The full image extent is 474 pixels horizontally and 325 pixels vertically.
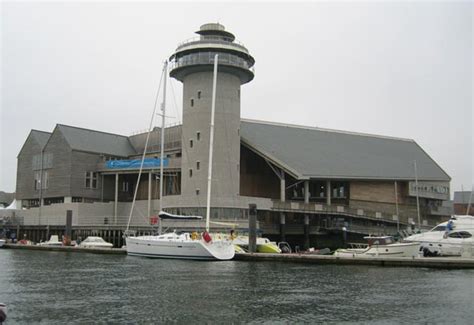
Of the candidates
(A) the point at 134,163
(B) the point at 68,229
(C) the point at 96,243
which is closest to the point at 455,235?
(C) the point at 96,243

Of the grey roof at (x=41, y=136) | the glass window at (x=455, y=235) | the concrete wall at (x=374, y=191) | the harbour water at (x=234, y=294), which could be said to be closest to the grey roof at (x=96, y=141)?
the grey roof at (x=41, y=136)

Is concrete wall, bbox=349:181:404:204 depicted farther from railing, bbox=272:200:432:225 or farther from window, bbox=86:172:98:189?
window, bbox=86:172:98:189

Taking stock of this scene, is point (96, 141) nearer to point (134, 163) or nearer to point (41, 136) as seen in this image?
point (41, 136)

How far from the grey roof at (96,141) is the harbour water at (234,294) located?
3265 centimetres

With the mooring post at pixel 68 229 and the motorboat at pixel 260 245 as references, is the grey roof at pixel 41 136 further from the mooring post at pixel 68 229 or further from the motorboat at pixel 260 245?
the motorboat at pixel 260 245

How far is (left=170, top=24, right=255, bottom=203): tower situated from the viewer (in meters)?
56.0

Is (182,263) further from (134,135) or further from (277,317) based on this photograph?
(134,135)

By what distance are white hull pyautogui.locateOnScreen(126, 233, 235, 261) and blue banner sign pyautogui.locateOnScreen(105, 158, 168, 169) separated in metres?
18.8

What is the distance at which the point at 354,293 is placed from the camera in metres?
25.3

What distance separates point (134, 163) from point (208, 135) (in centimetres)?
1236

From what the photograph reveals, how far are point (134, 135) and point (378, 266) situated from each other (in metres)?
46.1

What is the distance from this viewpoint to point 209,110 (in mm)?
56156

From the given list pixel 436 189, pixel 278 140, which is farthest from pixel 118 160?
pixel 436 189

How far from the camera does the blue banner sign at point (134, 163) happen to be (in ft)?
203
